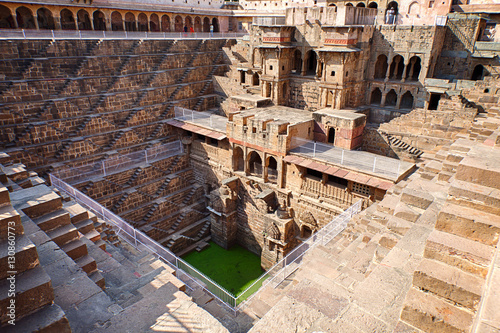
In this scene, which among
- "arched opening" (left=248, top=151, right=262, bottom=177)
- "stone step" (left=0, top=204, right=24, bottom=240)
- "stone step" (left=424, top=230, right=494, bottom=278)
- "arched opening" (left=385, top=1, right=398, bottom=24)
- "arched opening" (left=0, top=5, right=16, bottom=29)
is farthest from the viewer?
"arched opening" (left=0, top=5, right=16, bottom=29)

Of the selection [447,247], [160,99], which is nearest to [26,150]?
[160,99]

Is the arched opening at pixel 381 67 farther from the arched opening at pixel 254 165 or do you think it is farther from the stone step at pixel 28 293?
the stone step at pixel 28 293

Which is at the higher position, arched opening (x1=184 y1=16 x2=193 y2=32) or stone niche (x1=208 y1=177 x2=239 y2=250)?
arched opening (x1=184 y1=16 x2=193 y2=32)

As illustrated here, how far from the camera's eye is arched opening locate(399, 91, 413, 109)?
21.8 metres

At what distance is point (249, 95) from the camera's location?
2492 centimetres

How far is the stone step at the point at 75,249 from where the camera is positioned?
27.8ft

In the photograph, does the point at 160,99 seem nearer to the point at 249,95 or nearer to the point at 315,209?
the point at 249,95

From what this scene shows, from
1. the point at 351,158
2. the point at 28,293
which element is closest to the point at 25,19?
the point at 351,158

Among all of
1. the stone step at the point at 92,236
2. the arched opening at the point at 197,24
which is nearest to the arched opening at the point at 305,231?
the stone step at the point at 92,236

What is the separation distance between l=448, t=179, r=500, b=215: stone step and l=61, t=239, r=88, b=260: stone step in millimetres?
8640

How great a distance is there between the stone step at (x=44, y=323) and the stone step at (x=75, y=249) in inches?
128

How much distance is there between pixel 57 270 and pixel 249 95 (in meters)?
20.0

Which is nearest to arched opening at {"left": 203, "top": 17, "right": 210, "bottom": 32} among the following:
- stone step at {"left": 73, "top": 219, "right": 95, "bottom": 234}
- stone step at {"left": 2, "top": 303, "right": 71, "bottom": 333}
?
stone step at {"left": 73, "top": 219, "right": 95, "bottom": 234}

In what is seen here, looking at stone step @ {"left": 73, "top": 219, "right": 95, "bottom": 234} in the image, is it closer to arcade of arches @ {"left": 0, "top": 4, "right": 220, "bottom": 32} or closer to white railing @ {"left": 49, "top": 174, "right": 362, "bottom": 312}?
white railing @ {"left": 49, "top": 174, "right": 362, "bottom": 312}
